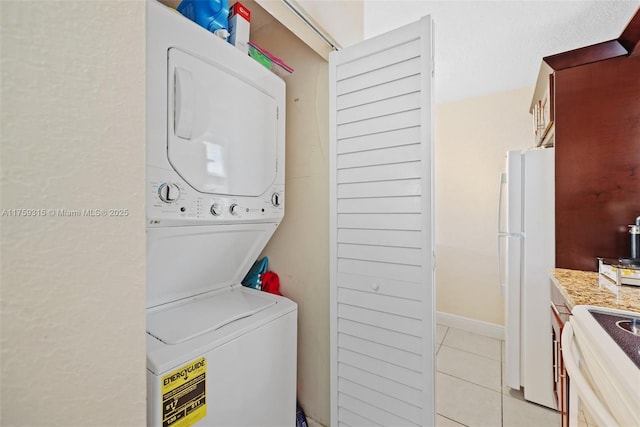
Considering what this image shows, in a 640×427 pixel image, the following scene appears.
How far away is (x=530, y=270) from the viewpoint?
6.37 feet

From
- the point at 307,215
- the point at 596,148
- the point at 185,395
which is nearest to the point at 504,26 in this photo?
the point at 596,148

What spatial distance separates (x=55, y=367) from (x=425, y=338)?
4.10ft

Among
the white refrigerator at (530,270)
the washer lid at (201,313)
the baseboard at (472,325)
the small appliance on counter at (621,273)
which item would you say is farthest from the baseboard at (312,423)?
the baseboard at (472,325)

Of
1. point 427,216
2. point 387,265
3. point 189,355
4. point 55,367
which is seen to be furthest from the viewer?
point 387,265

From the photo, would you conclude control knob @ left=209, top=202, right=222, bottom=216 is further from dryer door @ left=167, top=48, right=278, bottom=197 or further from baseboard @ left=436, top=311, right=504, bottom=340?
baseboard @ left=436, top=311, right=504, bottom=340

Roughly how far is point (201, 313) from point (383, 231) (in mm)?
923

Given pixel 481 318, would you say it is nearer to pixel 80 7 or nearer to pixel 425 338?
pixel 425 338

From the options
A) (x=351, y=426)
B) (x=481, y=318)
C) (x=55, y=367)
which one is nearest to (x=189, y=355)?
(x=55, y=367)

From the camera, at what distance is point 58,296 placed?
0.41 meters

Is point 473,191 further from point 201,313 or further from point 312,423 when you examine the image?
point 201,313

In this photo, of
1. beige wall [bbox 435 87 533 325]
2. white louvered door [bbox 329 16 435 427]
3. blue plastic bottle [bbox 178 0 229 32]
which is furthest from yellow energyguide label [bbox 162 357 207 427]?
beige wall [bbox 435 87 533 325]

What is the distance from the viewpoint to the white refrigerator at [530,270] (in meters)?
1.87

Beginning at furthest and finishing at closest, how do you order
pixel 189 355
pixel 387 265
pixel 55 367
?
pixel 387 265
pixel 189 355
pixel 55 367

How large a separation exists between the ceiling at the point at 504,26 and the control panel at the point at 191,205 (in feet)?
4.81
